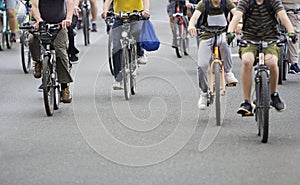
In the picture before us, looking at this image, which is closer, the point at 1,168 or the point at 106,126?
the point at 1,168

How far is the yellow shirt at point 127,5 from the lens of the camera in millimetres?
13719

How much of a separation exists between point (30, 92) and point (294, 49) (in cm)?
437

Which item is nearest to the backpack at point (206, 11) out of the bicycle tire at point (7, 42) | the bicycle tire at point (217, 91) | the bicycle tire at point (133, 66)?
the bicycle tire at point (217, 91)

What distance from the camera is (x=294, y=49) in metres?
15.1

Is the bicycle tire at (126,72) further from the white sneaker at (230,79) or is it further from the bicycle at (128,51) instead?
the white sneaker at (230,79)

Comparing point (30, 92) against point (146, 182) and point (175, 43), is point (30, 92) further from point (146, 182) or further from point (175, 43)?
point (146, 182)

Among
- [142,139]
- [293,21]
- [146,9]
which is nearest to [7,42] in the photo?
[146,9]

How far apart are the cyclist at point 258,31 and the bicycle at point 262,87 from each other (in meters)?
0.10

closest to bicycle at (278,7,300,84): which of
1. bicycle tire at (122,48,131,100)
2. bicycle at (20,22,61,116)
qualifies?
bicycle tire at (122,48,131,100)

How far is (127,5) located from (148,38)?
0.60 metres

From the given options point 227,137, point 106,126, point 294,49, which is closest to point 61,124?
point 106,126

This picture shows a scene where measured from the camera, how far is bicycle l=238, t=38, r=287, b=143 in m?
9.79

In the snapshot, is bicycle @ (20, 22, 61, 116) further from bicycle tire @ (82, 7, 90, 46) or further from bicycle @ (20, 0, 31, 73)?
bicycle tire @ (82, 7, 90, 46)

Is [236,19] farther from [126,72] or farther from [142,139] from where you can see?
[126,72]
